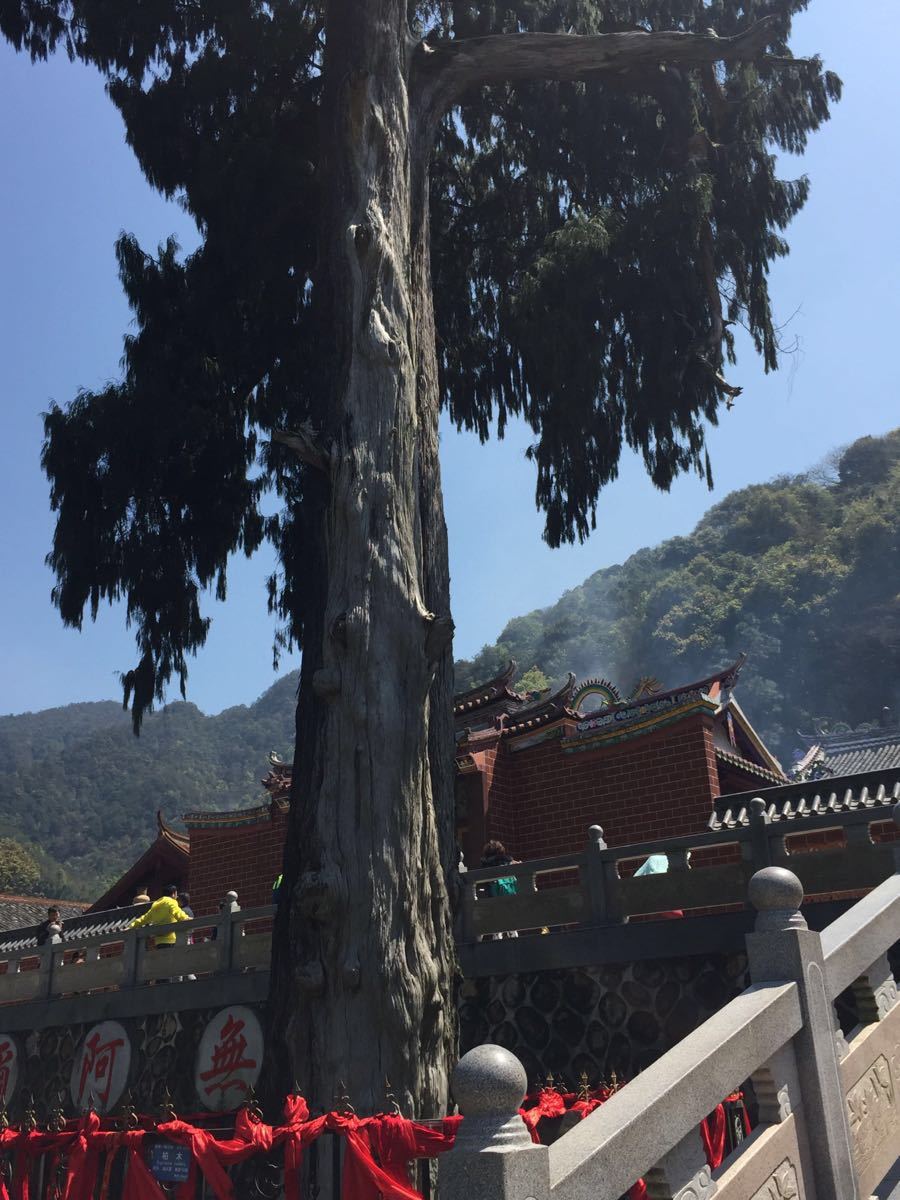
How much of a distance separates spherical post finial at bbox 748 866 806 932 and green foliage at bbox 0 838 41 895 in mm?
46976

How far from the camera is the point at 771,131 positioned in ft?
35.2

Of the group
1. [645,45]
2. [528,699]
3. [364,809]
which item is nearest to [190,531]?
[364,809]

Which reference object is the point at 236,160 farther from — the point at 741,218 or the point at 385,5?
the point at 741,218

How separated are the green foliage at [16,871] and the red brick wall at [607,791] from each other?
38.0 metres

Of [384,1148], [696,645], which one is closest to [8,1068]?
[384,1148]

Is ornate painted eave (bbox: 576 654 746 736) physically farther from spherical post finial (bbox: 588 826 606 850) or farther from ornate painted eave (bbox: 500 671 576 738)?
spherical post finial (bbox: 588 826 606 850)

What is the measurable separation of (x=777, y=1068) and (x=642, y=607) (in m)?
73.7

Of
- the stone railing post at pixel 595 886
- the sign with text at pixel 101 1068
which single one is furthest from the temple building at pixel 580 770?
the stone railing post at pixel 595 886

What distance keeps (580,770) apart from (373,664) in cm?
751

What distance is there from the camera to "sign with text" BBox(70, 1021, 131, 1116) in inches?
446

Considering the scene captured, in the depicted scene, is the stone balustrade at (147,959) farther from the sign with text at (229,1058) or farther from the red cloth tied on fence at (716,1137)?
the red cloth tied on fence at (716,1137)

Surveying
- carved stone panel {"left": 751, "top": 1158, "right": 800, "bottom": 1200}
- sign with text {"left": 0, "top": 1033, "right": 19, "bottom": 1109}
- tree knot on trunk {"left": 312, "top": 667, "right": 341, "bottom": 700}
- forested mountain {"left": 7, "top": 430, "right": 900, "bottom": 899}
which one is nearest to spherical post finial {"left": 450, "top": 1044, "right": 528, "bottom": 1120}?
carved stone panel {"left": 751, "top": 1158, "right": 800, "bottom": 1200}

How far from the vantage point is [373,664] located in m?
6.51

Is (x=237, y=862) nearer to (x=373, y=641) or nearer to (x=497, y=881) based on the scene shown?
(x=497, y=881)
